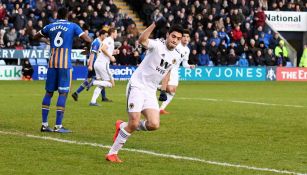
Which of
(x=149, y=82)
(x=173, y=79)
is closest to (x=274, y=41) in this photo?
(x=173, y=79)

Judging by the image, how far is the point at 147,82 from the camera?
1139cm

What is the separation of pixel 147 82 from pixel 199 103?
39.9 feet

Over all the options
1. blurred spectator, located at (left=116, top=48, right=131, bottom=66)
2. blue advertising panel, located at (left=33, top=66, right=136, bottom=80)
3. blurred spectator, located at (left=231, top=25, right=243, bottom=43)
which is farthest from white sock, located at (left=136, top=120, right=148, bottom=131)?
blurred spectator, located at (left=231, top=25, right=243, bottom=43)

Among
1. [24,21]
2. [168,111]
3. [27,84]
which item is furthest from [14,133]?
[24,21]

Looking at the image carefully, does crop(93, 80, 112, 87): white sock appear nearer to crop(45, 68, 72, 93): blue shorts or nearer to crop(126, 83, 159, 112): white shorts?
crop(45, 68, 72, 93): blue shorts

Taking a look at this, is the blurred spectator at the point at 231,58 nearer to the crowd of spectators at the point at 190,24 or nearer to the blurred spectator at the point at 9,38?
the crowd of spectators at the point at 190,24

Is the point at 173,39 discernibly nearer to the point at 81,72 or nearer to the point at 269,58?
the point at 81,72

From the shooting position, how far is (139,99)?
11.2 metres

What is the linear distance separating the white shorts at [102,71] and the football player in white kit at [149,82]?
11739 millimetres

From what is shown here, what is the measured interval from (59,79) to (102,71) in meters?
8.32

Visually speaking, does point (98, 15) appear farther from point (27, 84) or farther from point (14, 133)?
point (14, 133)

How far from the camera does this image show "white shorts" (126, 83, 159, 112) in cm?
1115

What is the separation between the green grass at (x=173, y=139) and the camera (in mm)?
10547

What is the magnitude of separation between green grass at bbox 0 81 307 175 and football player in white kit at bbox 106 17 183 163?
480 mm
